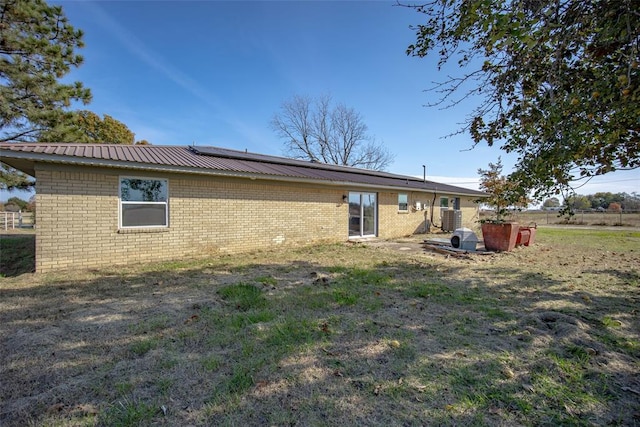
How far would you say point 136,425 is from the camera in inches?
78.1

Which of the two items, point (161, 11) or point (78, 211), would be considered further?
point (161, 11)

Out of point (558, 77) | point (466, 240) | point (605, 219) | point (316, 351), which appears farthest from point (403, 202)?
point (605, 219)

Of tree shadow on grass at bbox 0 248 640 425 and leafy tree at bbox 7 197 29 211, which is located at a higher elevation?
leafy tree at bbox 7 197 29 211

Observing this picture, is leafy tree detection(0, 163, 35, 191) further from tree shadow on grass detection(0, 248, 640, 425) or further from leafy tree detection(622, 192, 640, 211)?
leafy tree detection(622, 192, 640, 211)

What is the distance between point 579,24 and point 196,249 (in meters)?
9.29

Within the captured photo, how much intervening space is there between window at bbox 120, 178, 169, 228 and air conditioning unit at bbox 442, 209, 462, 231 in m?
15.2

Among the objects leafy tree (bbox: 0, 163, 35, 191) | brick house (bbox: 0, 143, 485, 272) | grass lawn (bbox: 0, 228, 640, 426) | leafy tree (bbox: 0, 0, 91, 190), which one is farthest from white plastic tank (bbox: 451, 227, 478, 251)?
leafy tree (bbox: 0, 163, 35, 191)

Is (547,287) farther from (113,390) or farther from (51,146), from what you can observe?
(51,146)

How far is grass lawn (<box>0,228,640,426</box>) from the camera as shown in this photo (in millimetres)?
2158

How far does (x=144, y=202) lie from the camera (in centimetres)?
769

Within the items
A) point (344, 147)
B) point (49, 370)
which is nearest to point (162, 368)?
point (49, 370)

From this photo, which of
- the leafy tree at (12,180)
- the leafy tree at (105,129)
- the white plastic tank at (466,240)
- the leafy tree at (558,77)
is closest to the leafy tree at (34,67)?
the leafy tree at (12,180)

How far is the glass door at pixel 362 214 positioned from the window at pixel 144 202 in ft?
24.9

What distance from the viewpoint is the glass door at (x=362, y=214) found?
13.0 m
